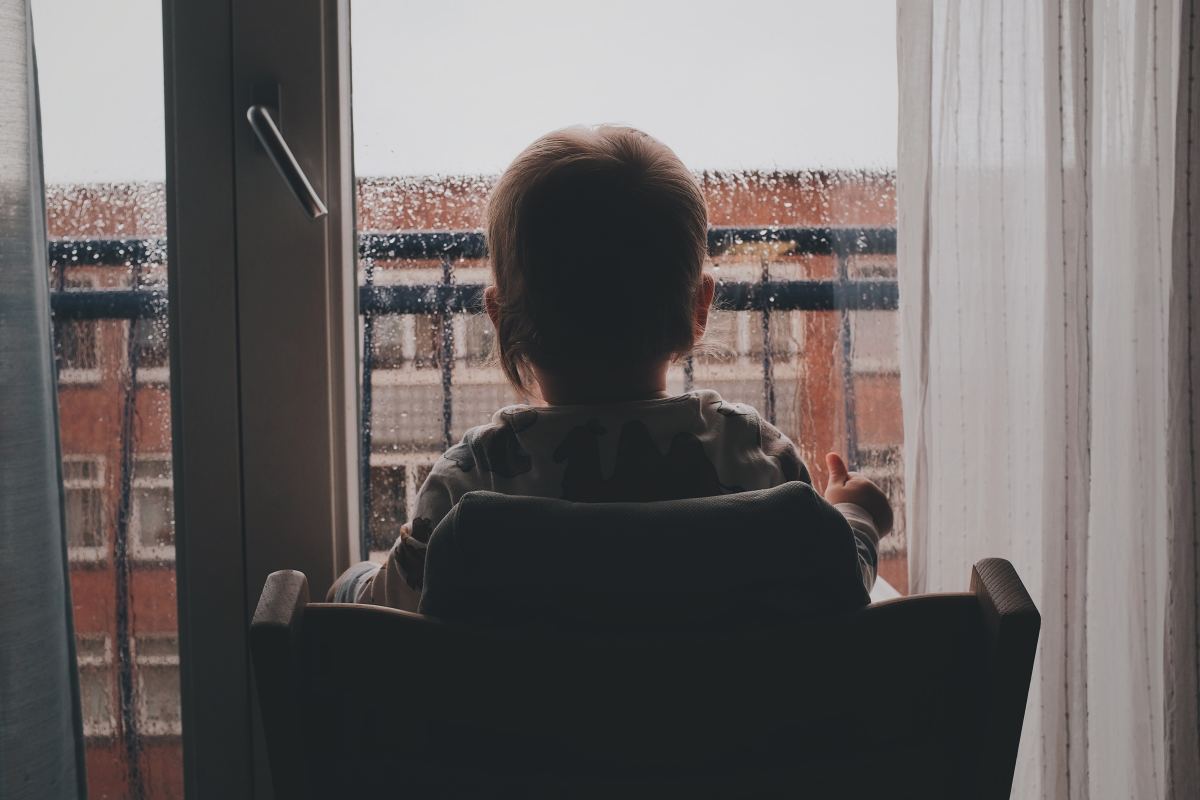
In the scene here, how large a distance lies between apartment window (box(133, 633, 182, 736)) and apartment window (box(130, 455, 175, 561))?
0.37 feet

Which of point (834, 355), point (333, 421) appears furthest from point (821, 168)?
point (333, 421)

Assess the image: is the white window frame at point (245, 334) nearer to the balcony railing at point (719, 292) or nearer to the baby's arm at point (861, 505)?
the balcony railing at point (719, 292)

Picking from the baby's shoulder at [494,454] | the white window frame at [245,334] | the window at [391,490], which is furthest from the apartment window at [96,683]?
the baby's shoulder at [494,454]

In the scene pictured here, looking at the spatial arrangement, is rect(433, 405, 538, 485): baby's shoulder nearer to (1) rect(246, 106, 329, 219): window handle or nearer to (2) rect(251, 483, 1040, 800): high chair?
(2) rect(251, 483, 1040, 800): high chair

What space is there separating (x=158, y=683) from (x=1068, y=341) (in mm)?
1219

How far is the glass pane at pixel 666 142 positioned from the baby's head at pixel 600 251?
0.25m

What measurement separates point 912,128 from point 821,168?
0.14 m

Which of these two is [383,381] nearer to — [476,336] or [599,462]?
[476,336]

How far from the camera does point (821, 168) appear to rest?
1.12 metres

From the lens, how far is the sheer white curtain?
976 millimetres

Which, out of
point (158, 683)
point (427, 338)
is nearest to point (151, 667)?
point (158, 683)

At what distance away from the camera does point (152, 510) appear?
1.08m

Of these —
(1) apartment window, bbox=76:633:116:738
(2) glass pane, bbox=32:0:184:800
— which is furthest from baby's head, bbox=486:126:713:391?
(1) apartment window, bbox=76:633:116:738

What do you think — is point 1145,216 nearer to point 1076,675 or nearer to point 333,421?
point 1076,675
